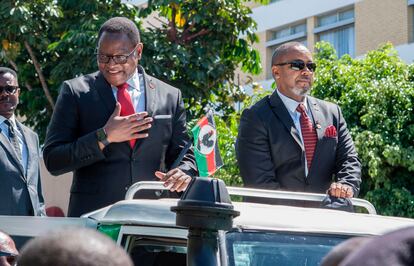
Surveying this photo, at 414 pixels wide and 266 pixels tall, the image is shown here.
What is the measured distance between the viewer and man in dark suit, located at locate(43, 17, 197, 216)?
512 cm

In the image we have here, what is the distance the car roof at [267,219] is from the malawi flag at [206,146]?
1424mm

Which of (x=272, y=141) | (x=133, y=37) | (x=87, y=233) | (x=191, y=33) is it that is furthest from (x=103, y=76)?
(x=191, y=33)

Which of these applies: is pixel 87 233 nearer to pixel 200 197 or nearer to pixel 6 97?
pixel 200 197

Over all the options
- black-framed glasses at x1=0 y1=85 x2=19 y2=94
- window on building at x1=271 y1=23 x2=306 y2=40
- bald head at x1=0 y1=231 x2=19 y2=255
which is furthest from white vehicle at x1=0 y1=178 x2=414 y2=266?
window on building at x1=271 y1=23 x2=306 y2=40

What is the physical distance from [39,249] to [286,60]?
395cm

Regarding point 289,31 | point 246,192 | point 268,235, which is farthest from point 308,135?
point 289,31

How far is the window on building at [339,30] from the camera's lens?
27903 mm

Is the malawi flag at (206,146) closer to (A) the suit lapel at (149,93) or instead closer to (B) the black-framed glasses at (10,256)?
(A) the suit lapel at (149,93)

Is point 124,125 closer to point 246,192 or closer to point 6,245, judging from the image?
point 246,192

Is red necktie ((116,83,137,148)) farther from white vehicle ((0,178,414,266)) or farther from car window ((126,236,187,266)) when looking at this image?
car window ((126,236,187,266))

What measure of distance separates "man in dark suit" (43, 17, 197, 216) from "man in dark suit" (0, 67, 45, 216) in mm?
667

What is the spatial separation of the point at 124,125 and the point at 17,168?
122cm

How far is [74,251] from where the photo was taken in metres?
1.98

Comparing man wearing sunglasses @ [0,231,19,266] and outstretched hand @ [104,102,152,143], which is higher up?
outstretched hand @ [104,102,152,143]
